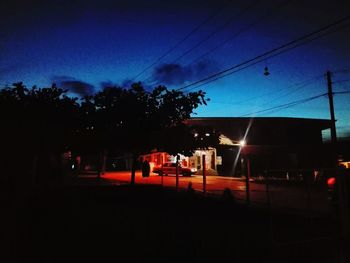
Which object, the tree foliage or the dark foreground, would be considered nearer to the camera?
the dark foreground

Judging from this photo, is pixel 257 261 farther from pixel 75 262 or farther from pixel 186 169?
pixel 186 169

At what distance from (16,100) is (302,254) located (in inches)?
655

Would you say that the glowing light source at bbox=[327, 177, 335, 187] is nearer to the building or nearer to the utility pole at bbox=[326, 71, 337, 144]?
the utility pole at bbox=[326, 71, 337, 144]

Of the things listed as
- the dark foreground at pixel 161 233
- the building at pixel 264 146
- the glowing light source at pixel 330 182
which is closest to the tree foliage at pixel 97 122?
the dark foreground at pixel 161 233

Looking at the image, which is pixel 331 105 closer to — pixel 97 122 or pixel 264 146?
pixel 97 122

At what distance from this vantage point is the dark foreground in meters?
6.32

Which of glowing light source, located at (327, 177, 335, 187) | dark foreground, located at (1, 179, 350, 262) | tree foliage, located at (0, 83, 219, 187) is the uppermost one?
tree foliage, located at (0, 83, 219, 187)

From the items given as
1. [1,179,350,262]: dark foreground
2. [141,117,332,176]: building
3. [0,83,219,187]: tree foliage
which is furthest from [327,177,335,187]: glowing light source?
[141,117,332,176]: building

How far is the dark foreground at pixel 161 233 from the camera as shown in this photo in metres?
6.32

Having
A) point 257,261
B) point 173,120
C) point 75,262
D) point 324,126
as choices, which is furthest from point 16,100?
point 324,126

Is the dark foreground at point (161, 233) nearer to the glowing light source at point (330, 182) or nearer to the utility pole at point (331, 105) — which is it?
the glowing light source at point (330, 182)

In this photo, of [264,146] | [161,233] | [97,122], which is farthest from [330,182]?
[264,146]

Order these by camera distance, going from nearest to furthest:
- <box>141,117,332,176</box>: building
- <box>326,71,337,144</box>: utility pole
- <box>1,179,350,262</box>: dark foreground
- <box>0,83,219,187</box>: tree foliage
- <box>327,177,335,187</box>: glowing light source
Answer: <box>1,179,350,262</box>: dark foreground, <box>327,177,335,187</box>: glowing light source, <box>0,83,219,187</box>: tree foliage, <box>326,71,337,144</box>: utility pole, <box>141,117,332,176</box>: building

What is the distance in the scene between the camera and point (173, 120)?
1634 cm
